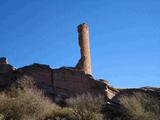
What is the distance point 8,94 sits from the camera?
55.5 m

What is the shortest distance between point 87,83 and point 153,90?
940 cm

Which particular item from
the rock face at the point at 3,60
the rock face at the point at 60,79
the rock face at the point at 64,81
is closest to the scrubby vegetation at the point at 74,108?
the rock face at the point at 64,81

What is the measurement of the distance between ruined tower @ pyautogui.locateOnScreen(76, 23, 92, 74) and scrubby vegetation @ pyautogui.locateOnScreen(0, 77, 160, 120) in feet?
34.7

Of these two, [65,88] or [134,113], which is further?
[65,88]

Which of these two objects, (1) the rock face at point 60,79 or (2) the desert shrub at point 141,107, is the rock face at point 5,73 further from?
(2) the desert shrub at point 141,107

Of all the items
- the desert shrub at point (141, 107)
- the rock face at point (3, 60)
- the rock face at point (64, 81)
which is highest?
the rock face at point (3, 60)

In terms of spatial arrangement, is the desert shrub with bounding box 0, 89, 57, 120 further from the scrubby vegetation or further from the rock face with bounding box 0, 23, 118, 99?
the rock face with bounding box 0, 23, 118, 99

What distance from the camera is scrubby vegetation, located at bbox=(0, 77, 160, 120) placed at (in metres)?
48.7

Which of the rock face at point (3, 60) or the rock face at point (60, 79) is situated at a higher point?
the rock face at point (3, 60)

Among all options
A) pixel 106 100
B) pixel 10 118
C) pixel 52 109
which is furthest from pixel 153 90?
pixel 10 118

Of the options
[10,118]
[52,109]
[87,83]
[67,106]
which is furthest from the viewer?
[87,83]

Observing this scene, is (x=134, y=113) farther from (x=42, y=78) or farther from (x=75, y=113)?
(x=42, y=78)

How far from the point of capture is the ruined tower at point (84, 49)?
64.6 metres

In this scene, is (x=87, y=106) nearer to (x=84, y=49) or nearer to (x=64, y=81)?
(x=64, y=81)
